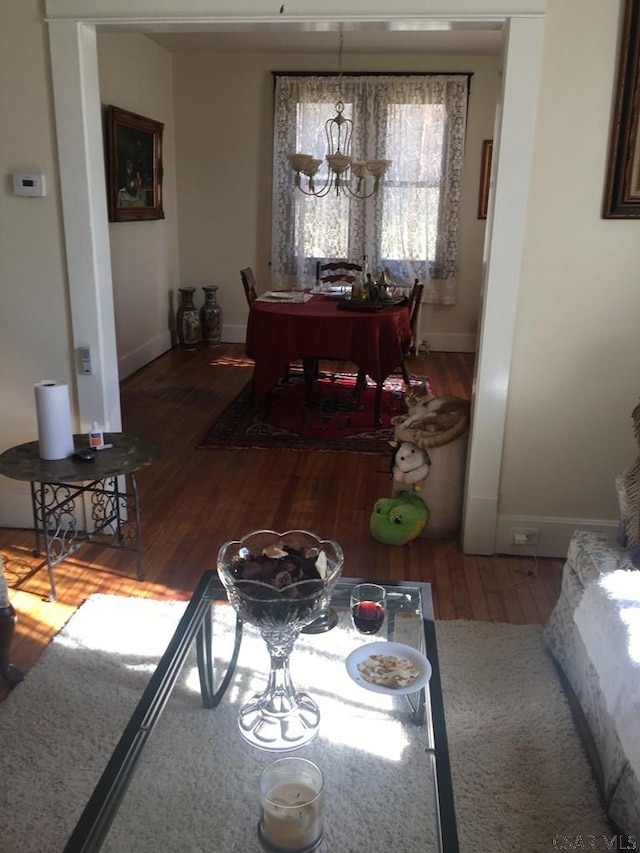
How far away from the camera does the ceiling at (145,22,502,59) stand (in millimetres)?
5870

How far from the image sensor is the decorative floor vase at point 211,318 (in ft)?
23.6

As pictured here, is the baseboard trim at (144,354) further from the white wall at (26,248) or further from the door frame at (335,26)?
the door frame at (335,26)

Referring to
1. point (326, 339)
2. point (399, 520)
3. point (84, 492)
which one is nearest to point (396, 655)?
point (399, 520)

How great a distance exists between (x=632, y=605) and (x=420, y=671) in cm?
62

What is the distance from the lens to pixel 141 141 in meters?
6.09

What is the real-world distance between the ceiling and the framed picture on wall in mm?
746

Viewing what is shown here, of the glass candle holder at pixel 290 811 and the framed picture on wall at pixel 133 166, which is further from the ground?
the framed picture on wall at pixel 133 166

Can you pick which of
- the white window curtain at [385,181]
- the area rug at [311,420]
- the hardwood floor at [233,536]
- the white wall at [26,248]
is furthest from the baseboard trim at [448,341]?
the white wall at [26,248]

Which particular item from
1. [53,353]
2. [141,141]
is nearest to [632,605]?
[53,353]

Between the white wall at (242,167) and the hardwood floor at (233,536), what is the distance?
273 cm

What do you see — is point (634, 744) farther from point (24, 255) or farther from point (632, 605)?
point (24, 255)

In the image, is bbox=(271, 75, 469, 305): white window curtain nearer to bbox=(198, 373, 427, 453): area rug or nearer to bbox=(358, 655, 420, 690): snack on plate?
bbox=(198, 373, 427, 453): area rug

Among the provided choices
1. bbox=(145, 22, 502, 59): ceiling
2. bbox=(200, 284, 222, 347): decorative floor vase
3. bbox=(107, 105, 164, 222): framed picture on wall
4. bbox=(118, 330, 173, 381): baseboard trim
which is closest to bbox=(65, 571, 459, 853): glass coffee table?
bbox=(118, 330, 173, 381): baseboard trim

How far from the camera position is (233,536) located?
328 centimetres
